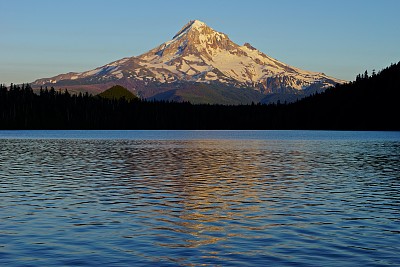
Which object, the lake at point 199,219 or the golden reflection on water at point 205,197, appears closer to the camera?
the lake at point 199,219

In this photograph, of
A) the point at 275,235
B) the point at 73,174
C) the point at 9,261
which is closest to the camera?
the point at 9,261

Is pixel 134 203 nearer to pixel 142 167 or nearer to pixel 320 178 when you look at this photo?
pixel 320 178

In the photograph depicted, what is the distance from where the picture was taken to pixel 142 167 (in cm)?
6975

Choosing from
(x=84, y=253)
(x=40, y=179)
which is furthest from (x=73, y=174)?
(x=84, y=253)

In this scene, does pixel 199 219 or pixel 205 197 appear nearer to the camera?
pixel 199 219

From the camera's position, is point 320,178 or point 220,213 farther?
point 320,178

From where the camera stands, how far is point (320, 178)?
5584 cm

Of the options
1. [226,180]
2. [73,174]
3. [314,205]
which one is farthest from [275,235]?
[73,174]

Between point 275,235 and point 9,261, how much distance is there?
37.8 feet

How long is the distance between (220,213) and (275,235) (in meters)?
7.08

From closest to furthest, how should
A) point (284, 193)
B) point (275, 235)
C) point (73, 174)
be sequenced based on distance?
1. point (275, 235)
2. point (284, 193)
3. point (73, 174)

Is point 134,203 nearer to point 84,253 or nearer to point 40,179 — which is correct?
point 84,253

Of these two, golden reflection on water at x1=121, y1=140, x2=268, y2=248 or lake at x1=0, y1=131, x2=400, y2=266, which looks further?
golden reflection on water at x1=121, y1=140, x2=268, y2=248

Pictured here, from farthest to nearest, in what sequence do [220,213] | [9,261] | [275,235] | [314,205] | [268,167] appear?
[268,167] → [314,205] → [220,213] → [275,235] → [9,261]
